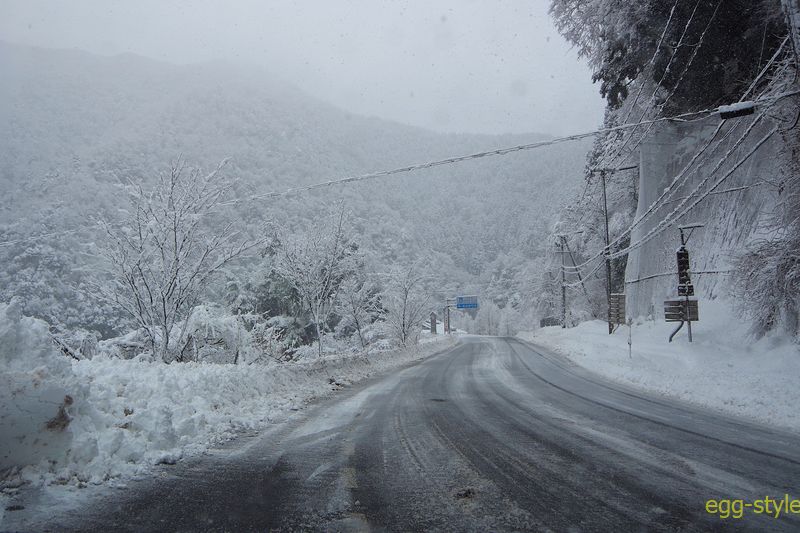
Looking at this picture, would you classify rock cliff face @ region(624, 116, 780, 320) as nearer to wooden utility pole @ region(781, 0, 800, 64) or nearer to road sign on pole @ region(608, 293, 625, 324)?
road sign on pole @ region(608, 293, 625, 324)

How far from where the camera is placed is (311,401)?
9.95 meters

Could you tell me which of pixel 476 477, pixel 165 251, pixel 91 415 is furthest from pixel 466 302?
pixel 91 415

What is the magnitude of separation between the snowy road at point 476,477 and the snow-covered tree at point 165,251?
5.66m

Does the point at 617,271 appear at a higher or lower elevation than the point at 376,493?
higher

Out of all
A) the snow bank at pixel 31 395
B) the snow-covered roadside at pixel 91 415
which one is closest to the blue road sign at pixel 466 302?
the snow-covered roadside at pixel 91 415

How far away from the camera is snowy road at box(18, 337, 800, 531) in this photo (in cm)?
Result: 311

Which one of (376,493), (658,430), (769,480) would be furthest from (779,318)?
(376,493)

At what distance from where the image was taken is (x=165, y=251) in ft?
36.5

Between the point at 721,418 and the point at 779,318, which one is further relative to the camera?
the point at 779,318

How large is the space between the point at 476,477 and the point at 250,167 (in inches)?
3949

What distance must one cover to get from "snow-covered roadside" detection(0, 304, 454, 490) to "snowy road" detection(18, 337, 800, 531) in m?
0.54

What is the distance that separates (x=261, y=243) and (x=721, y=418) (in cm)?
1076

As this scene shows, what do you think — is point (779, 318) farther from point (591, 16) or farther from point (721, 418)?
point (591, 16)

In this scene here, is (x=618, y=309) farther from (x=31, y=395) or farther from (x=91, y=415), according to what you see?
(x=31, y=395)
